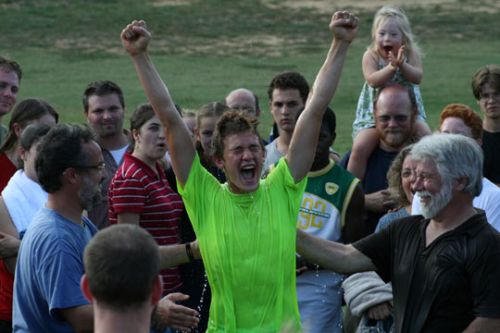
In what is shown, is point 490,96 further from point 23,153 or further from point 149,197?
point 23,153

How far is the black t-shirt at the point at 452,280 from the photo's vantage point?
19.5ft

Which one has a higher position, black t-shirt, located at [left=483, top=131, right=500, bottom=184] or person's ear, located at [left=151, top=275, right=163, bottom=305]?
black t-shirt, located at [left=483, top=131, right=500, bottom=184]

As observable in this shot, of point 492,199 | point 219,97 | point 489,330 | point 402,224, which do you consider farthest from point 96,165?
point 219,97

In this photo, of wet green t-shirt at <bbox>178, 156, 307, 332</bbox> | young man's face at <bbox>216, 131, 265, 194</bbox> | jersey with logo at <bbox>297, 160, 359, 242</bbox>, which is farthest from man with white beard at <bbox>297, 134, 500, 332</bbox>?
jersey with logo at <bbox>297, 160, 359, 242</bbox>

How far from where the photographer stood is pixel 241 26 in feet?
124

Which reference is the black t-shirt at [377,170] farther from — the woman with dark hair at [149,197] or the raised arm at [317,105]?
the raised arm at [317,105]

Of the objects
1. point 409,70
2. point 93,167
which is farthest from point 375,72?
point 93,167

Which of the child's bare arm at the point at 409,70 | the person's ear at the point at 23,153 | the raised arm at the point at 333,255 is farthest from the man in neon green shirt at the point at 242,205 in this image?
the child's bare arm at the point at 409,70

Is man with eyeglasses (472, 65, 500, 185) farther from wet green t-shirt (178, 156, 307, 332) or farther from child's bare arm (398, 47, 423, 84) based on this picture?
wet green t-shirt (178, 156, 307, 332)

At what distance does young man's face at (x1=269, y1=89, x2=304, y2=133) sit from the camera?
30.3 ft

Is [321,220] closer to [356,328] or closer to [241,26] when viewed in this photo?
[356,328]

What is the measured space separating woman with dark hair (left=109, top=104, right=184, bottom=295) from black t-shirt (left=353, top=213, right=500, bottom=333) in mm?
2289

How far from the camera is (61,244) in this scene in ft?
18.6

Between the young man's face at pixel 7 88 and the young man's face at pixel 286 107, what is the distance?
2168mm
